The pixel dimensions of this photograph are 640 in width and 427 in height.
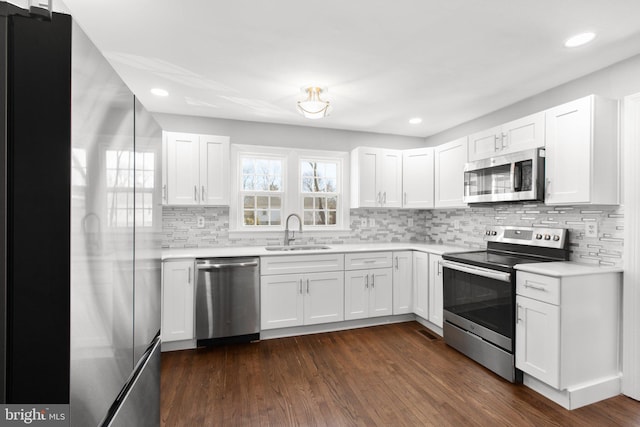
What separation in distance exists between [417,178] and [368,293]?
1691mm

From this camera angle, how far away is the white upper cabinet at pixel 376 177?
3.94m

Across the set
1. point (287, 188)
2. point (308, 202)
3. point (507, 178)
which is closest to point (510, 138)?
point (507, 178)

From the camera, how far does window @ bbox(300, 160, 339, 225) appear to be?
13.4 feet

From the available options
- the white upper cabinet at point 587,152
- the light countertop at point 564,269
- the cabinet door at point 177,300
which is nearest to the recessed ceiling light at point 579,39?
the white upper cabinet at point 587,152

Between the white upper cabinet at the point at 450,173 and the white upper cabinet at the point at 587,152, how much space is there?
104cm

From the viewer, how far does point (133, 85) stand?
2754mm

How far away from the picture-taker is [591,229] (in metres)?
2.44

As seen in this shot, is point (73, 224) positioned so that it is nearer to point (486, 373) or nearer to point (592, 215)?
point (486, 373)

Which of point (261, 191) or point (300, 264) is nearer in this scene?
point (300, 264)

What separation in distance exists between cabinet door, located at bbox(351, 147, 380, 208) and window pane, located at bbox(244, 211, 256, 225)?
137 cm

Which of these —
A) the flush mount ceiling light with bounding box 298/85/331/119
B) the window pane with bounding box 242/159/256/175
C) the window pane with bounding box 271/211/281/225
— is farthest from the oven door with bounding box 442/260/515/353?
the window pane with bounding box 242/159/256/175

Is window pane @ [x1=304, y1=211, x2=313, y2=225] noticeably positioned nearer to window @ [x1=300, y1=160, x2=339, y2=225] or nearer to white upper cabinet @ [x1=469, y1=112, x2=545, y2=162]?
window @ [x1=300, y1=160, x2=339, y2=225]

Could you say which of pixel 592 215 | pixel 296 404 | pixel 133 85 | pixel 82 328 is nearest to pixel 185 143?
pixel 133 85

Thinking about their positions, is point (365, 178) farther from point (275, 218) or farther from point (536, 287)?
point (536, 287)
